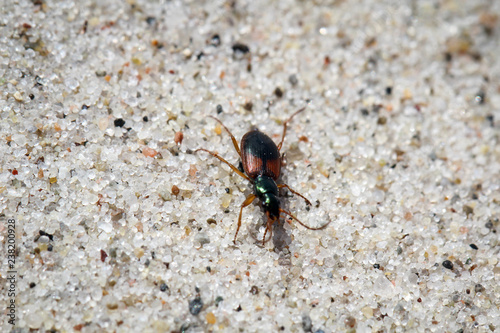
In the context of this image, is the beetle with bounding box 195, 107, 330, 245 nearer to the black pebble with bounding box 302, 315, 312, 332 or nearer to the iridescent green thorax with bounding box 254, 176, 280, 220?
the iridescent green thorax with bounding box 254, 176, 280, 220

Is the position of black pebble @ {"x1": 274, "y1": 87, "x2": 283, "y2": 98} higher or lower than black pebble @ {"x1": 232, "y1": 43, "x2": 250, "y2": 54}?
lower

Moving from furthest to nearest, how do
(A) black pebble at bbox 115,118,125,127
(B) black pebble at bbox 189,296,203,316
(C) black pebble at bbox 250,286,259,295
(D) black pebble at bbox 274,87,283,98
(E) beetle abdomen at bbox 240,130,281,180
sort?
(D) black pebble at bbox 274,87,283,98
(A) black pebble at bbox 115,118,125,127
(E) beetle abdomen at bbox 240,130,281,180
(C) black pebble at bbox 250,286,259,295
(B) black pebble at bbox 189,296,203,316

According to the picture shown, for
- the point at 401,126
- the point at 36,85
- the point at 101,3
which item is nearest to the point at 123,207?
the point at 36,85

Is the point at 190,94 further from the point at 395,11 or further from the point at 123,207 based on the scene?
the point at 395,11

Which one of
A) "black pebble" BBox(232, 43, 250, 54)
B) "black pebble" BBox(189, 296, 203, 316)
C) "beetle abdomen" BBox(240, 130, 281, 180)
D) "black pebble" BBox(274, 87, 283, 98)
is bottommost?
"black pebble" BBox(189, 296, 203, 316)

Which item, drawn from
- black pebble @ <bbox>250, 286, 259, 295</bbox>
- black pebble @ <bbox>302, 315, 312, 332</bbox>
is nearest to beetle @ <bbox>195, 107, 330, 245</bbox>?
black pebble @ <bbox>250, 286, 259, 295</bbox>

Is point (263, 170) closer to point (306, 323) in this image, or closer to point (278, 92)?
point (278, 92)

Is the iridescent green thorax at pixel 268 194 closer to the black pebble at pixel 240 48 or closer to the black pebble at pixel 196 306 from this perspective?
the black pebble at pixel 196 306
